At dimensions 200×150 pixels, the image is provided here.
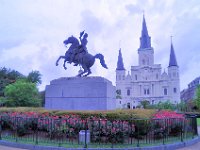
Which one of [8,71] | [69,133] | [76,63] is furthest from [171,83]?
[69,133]

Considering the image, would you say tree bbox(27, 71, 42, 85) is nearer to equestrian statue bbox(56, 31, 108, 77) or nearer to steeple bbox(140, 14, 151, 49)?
steeple bbox(140, 14, 151, 49)

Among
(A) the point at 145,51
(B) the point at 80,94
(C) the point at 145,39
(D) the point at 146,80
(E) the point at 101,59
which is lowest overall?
(B) the point at 80,94

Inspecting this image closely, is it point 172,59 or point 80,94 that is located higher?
point 172,59

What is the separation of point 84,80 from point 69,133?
6625 mm

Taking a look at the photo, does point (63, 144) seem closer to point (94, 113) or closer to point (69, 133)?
point (69, 133)

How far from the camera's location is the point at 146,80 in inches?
3760

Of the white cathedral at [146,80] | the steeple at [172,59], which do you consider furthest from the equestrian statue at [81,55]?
the steeple at [172,59]

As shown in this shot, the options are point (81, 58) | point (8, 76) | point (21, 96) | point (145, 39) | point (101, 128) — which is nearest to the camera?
point (101, 128)

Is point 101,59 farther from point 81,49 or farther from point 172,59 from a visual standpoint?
point 172,59

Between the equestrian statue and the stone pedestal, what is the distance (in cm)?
99

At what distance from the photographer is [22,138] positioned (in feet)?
41.6

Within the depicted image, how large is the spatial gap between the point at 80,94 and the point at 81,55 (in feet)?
8.88

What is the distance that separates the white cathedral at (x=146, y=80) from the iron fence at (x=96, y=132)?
7904cm

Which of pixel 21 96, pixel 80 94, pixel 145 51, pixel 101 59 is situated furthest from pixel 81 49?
pixel 145 51
